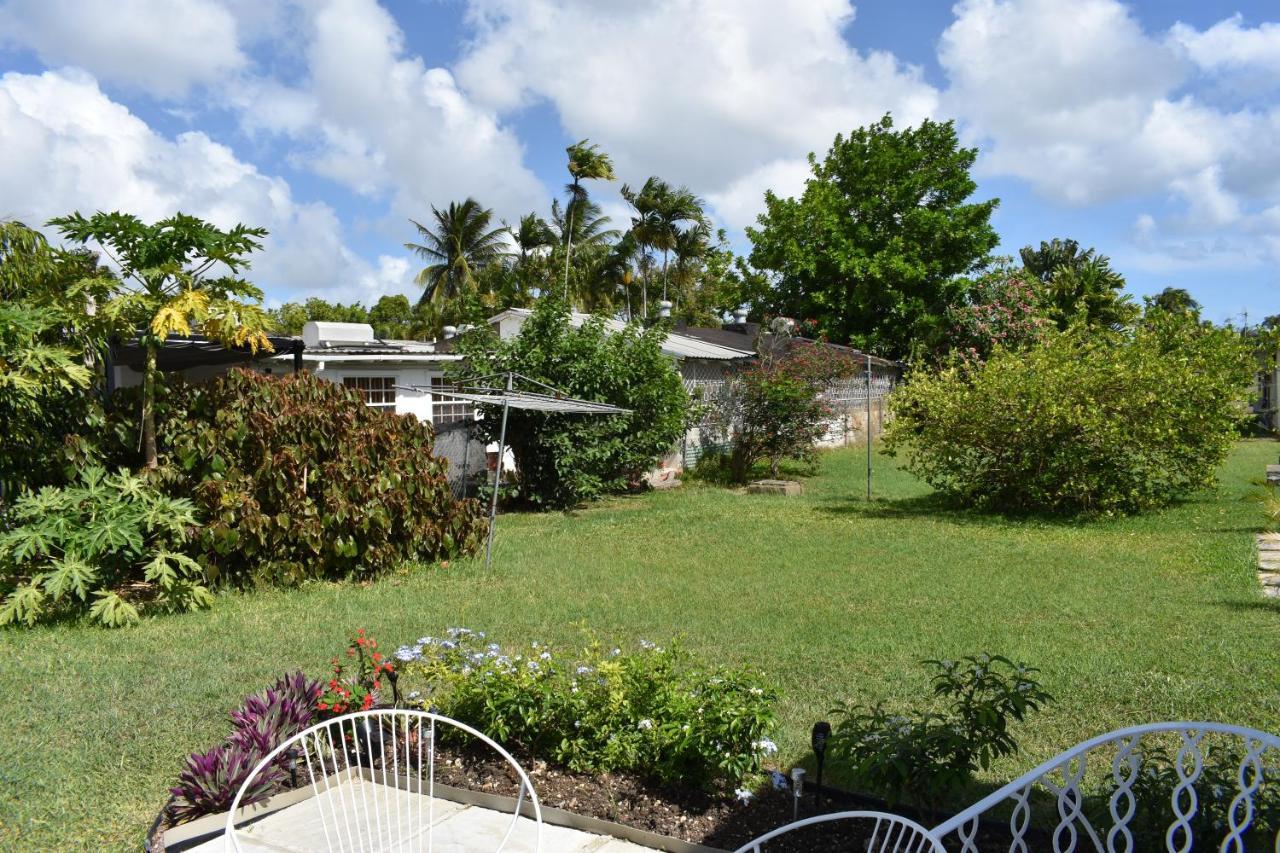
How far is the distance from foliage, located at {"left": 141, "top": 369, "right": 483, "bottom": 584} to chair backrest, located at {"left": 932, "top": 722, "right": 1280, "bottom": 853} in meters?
6.61

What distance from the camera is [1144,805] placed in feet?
10.5

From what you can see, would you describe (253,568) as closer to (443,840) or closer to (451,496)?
(451,496)

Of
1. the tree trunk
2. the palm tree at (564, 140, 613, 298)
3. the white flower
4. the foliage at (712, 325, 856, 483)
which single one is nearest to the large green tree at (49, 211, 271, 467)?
the tree trunk

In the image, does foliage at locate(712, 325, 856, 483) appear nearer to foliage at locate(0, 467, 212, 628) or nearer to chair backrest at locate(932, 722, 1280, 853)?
foliage at locate(0, 467, 212, 628)

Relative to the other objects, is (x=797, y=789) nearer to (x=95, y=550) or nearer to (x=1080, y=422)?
(x=95, y=550)

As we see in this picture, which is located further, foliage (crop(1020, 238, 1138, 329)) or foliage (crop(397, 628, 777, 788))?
foliage (crop(1020, 238, 1138, 329))

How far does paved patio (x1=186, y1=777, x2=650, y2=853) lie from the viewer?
3.49 metres

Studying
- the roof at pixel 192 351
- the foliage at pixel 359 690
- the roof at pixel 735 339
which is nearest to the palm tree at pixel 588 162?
the roof at pixel 735 339

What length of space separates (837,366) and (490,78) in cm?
906

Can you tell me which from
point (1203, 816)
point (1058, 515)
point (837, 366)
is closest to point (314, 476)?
point (1203, 816)

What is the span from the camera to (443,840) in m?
3.62

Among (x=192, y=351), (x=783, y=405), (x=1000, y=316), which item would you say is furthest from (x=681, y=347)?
(x=1000, y=316)

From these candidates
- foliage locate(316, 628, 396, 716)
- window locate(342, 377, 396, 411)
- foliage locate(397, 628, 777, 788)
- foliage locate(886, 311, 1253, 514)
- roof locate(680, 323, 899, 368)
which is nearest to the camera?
foliage locate(397, 628, 777, 788)

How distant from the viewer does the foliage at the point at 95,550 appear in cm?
708
